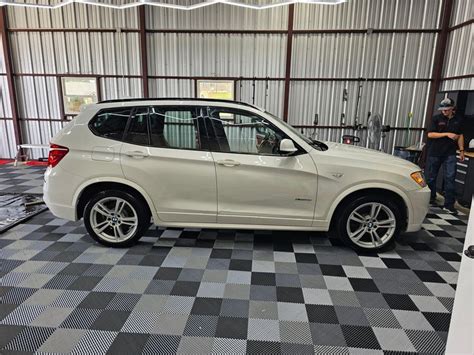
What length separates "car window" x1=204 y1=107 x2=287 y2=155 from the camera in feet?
10.4

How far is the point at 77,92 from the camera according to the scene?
27.8 feet

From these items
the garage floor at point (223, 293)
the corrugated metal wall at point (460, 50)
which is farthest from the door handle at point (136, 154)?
the corrugated metal wall at point (460, 50)

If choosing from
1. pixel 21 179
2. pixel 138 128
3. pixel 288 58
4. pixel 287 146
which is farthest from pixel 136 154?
pixel 288 58

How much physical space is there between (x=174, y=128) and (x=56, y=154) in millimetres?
1282

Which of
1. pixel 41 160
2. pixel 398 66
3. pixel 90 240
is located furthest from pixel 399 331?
pixel 41 160

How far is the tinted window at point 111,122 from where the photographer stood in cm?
325

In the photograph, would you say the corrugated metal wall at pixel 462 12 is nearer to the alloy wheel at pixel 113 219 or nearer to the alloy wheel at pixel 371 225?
the alloy wheel at pixel 371 225

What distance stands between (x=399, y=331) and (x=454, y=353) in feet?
2.62

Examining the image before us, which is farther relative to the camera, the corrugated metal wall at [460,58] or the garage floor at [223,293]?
the corrugated metal wall at [460,58]

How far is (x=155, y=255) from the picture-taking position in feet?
10.8

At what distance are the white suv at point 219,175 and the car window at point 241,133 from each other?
11 mm

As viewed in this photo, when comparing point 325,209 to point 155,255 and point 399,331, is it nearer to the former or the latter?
point 399,331

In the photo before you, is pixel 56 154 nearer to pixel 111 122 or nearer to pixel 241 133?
pixel 111 122

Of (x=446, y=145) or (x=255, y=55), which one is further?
(x=255, y=55)
